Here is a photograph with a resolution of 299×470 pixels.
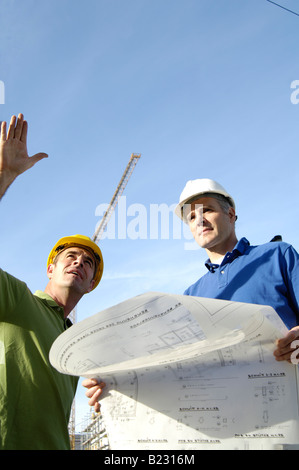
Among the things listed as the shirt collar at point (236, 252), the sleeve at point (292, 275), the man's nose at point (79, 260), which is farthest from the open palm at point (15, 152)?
the sleeve at point (292, 275)

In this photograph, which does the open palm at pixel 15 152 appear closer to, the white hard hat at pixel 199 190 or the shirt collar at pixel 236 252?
the white hard hat at pixel 199 190

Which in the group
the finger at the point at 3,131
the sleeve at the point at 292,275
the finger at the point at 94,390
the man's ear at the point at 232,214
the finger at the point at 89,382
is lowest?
the finger at the point at 94,390

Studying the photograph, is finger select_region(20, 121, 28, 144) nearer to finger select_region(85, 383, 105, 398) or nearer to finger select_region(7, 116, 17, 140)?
finger select_region(7, 116, 17, 140)

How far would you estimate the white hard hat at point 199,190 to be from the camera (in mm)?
3111

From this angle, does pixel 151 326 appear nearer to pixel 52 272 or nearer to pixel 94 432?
pixel 52 272

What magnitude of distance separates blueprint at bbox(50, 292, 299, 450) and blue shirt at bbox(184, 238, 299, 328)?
0.67 m

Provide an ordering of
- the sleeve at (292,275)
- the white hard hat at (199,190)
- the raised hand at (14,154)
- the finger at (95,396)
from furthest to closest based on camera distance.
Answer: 1. the white hard hat at (199,190)
2. the raised hand at (14,154)
3. the sleeve at (292,275)
4. the finger at (95,396)

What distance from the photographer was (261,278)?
2.45 m

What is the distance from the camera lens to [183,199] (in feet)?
10.4

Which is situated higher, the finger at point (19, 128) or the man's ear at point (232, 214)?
the finger at point (19, 128)

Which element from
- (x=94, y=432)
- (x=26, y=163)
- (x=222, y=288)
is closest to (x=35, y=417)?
(x=222, y=288)

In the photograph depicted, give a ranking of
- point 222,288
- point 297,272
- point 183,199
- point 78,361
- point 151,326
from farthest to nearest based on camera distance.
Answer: point 183,199 → point 222,288 → point 297,272 → point 78,361 → point 151,326

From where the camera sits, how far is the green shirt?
236 centimetres

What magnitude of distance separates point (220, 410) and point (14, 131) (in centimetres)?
210
